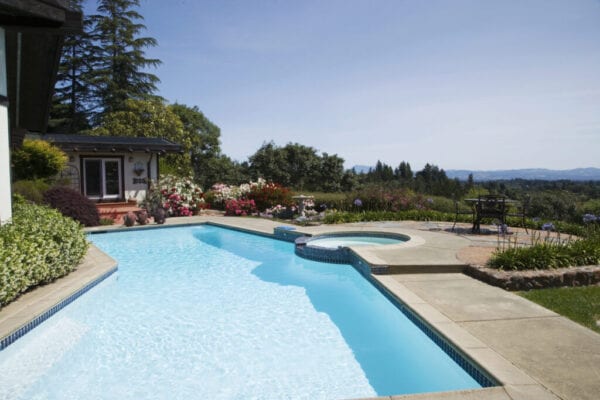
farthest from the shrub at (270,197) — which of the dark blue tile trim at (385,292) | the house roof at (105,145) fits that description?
the dark blue tile trim at (385,292)

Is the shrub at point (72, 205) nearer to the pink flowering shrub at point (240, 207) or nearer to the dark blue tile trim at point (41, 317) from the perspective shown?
the pink flowering shrub at point (240, 207)

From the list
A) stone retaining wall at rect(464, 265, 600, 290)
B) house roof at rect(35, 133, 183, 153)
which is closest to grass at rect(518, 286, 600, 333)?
stone retaining wall at rect(464, 265, 600, 290)

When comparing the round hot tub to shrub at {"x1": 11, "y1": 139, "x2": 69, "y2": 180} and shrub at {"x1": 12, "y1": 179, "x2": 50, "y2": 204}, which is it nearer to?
shrub at {"x1": 12, "y1": 179, "x2": 50, "y2": 204}

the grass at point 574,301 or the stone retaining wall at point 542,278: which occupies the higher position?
the stone retaining wall at point 542,278

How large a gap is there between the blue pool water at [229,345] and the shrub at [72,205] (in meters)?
5.77

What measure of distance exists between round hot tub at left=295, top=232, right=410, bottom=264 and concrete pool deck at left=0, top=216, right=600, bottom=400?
0.78m

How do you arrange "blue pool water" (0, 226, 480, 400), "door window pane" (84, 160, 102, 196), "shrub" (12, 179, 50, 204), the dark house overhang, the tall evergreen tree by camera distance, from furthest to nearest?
1. the tall evergreen tree
2. "door window pane" (84, 160, 102, 196)
3. "shrub" (12, 179, 50, 204)
4. "blue pool water" (0, 226, 480, 400)
5. the dark house overhang

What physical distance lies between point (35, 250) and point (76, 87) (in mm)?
27996

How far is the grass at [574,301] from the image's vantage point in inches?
167

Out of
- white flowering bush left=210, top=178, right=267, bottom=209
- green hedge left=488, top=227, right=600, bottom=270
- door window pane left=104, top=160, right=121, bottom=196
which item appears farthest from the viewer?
door window pane left=104, top=160, right=121, bottom=196

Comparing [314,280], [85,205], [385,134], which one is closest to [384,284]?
[314,280]

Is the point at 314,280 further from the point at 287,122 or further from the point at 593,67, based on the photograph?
the point at 287,122

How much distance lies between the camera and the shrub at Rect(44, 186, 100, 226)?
465 inches

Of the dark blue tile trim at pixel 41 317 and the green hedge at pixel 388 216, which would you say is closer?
the dark blue tile trim at pixel 41 317
